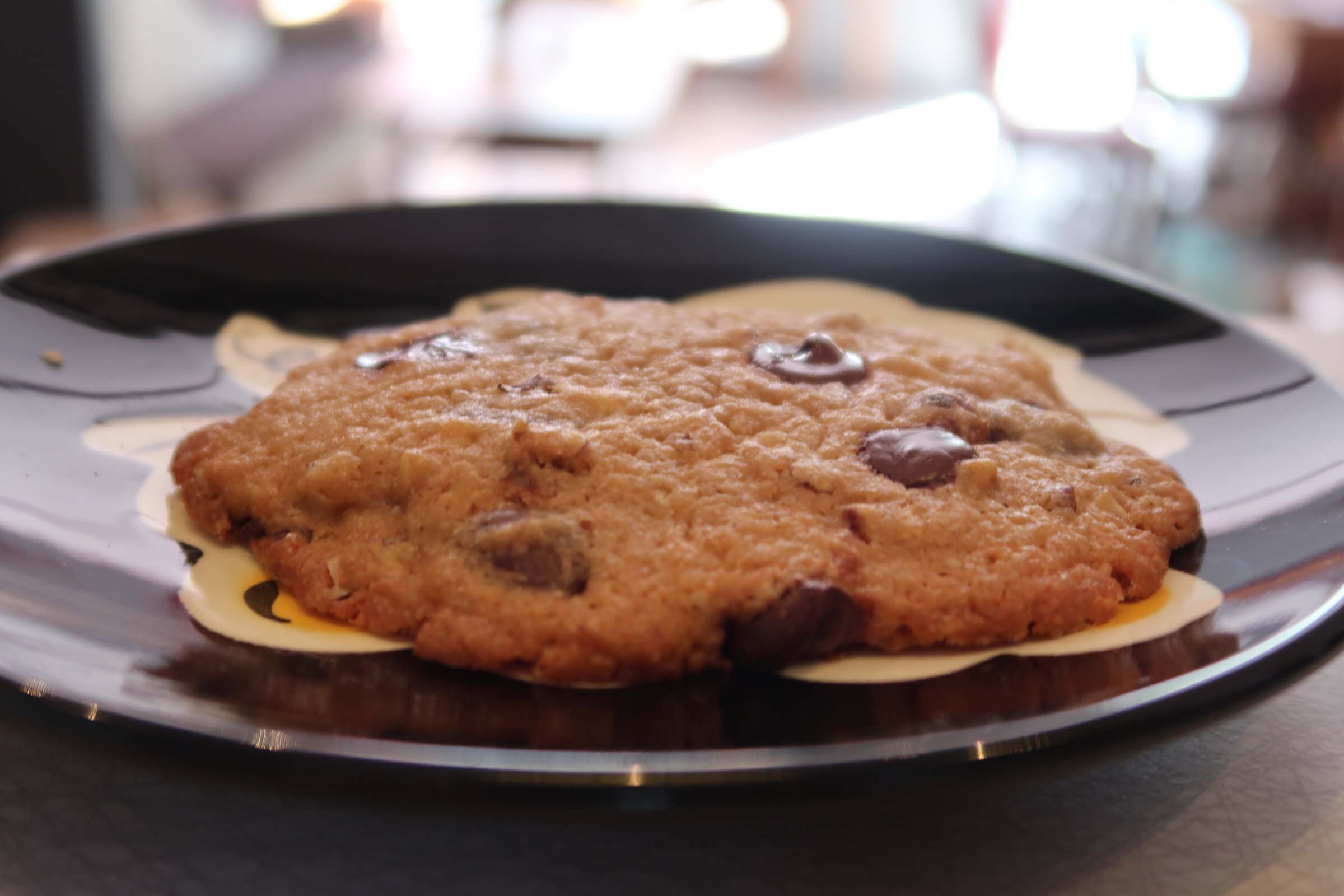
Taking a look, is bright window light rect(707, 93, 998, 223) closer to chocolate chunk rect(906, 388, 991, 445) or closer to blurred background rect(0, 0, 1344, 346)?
blurred background rect(0, 0, 1344, 346)

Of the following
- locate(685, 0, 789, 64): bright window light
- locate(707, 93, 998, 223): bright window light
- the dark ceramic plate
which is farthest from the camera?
locate(685, 0, 789, 64): bright window light

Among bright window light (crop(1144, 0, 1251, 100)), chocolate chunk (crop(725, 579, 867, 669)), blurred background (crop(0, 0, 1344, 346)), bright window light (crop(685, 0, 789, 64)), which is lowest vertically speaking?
chocolate chunk (crop(725, 579, 867, 669))

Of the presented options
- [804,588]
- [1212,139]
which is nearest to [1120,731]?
[804,588]

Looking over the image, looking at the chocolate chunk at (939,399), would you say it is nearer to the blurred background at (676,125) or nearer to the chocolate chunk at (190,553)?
the chocolate chunk at (190,553)

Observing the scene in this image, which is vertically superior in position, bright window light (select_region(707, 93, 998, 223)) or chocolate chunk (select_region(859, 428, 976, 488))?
bright window light (select_region(707, 93, 998, 223))

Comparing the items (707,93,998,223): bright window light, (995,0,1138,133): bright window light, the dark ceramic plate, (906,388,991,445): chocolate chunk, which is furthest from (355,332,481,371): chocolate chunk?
(995,0,1138,133): bright window light

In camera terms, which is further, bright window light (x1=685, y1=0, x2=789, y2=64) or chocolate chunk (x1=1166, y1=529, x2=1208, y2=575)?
bright window light (x1=685, y1=0, x2=789, y2=64)

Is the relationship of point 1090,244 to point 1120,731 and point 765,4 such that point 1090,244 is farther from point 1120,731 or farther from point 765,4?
point 1120,731
